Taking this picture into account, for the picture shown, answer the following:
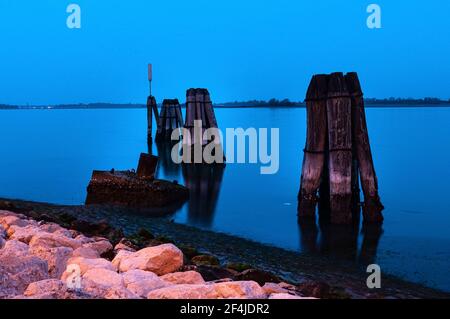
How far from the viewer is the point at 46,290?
280 centimetres

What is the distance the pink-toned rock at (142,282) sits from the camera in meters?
3.06

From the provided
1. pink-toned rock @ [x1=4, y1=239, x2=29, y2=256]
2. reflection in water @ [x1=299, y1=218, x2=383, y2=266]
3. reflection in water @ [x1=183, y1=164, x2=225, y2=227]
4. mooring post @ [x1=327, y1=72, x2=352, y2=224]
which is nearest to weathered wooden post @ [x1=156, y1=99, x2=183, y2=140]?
reflection in water @ [x1=183, y1=164, x2=225, y2=227]

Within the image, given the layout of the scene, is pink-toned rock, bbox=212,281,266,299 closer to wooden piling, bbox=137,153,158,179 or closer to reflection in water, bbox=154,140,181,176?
wooden piling, bbox=137,153,158,179

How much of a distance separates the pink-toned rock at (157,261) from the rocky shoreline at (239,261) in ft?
0.23

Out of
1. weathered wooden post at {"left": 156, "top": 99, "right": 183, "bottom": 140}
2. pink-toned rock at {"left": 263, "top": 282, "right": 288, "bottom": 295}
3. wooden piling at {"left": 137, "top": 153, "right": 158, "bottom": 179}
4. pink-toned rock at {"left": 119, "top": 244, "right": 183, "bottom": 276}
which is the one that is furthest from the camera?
weathered wooden post at {"left": 156, "top": 99, "right": 183, "bottom": 140}

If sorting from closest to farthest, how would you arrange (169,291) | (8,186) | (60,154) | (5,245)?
(169,291), (5,245), (8,186), (60,154)

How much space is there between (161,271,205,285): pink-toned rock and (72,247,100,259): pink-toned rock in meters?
0.83

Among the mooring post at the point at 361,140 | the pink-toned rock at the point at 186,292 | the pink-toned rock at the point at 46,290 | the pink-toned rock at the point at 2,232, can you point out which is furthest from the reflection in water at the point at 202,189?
the pink-toned rock at the point at 46,290

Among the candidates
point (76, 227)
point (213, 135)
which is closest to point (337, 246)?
point (76, 227)

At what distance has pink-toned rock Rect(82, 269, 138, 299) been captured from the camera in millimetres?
2824

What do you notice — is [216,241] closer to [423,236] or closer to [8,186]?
[423,236]

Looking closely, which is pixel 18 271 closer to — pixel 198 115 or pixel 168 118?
pixel 198 115

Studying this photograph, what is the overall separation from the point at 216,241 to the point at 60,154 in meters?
18.9
